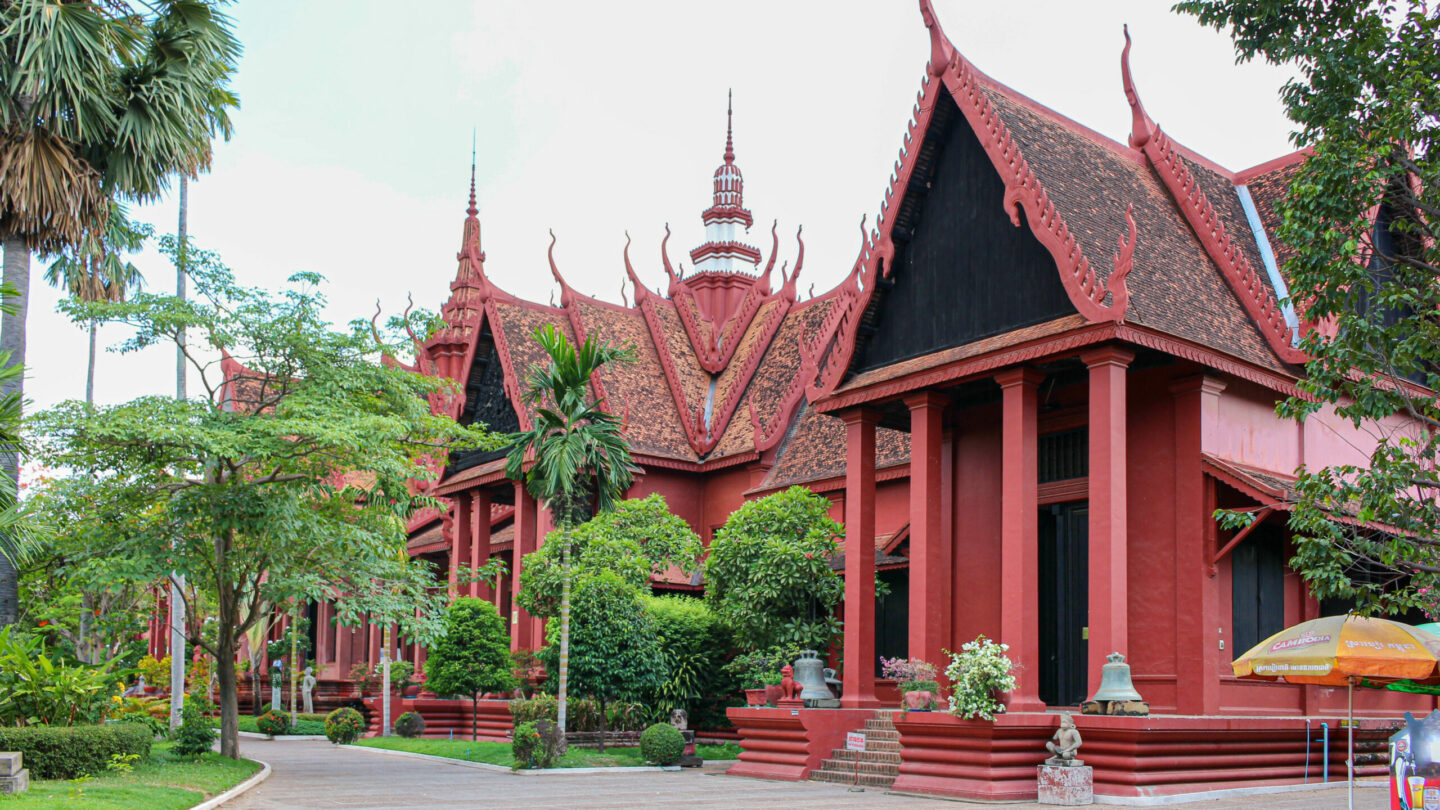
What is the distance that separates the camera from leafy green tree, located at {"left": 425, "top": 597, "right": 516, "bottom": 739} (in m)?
24.3

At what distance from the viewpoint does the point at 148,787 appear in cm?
1355

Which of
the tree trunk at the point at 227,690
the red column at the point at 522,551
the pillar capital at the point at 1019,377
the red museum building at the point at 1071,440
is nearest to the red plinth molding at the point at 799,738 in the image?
the red museum building at the point at 1071,440

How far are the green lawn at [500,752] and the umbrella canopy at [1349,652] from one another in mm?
10960

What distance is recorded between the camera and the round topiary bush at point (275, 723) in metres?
31.5

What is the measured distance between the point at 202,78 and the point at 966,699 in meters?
14.0

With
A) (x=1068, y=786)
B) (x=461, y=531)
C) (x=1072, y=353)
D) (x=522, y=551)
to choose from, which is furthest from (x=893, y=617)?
(x=461, y=531)

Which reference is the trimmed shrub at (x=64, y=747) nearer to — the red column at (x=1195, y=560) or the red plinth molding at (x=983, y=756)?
the red plinth molding at (x=983, y=756)

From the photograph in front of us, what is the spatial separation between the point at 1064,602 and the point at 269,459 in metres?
10.8

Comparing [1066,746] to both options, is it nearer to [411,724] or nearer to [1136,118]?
[1136,118]

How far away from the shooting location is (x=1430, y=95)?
11.4 meters

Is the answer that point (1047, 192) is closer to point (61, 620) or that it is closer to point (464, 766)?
point (464, 766)

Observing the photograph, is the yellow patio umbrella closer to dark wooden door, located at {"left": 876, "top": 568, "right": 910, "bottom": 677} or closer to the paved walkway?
the paved walkway

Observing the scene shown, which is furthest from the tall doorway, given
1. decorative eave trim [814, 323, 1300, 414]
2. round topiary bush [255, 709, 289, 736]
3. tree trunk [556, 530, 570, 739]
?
round topiary bush [255, 709, 289, 736]

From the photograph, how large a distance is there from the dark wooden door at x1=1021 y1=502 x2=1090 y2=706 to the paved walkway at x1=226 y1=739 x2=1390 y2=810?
3405 millimetres
